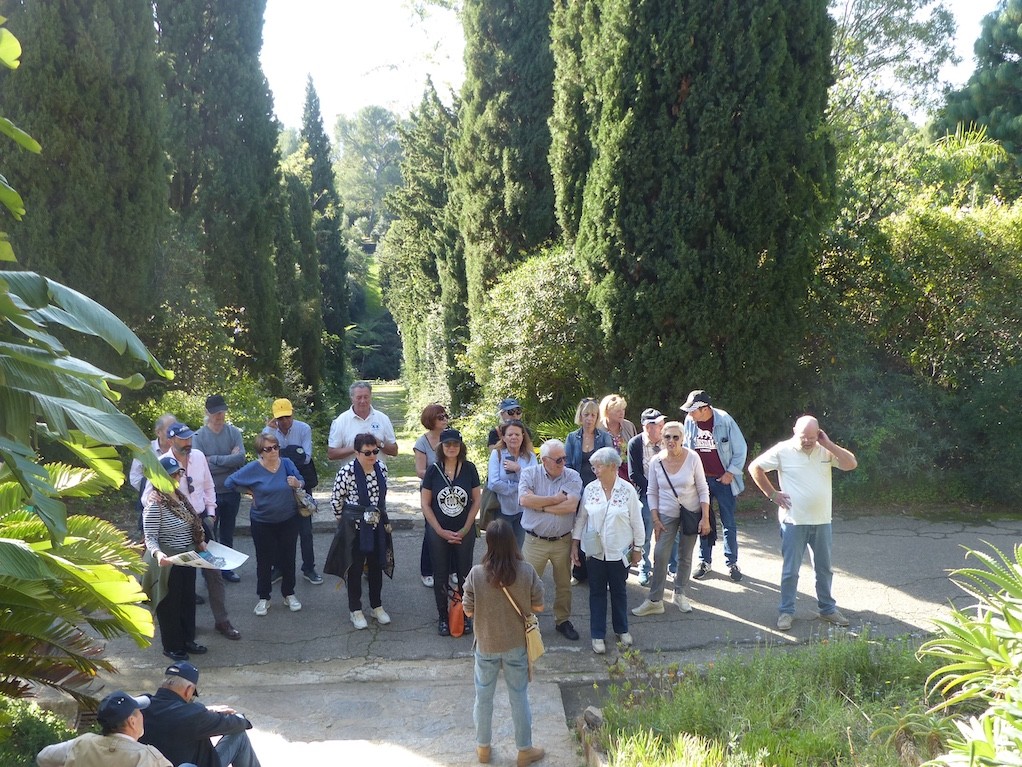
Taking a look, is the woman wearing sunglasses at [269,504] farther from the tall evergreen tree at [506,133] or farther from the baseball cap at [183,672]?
the tall evergreen tree at [506,133]

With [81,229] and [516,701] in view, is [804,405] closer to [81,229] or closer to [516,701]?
[516,701]

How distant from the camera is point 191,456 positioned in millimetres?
7418

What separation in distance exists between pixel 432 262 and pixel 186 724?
2520 cm

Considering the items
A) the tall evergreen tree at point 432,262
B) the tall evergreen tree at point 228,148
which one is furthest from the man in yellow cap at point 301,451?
the tall evergreen tree at point 228,148

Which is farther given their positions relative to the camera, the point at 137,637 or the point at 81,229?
the point at 81,229

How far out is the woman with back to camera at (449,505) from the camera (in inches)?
295

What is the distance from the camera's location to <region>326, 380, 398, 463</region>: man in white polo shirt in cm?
888

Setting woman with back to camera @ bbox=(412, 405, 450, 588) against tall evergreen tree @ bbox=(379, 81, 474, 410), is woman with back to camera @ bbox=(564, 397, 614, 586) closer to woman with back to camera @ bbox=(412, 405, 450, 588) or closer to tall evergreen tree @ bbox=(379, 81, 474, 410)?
woman with back to camera @ bbox=(412, 405, 450, 588)

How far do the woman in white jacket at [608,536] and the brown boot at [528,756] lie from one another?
1.73 metres

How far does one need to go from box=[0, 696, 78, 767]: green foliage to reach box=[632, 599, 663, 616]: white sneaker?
15.0 feet

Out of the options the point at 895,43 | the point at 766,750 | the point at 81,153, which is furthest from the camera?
the point at 895,43

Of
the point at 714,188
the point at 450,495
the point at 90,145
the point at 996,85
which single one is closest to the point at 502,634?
the point at 450,495

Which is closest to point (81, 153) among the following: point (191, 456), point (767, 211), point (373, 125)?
point (191, 456)

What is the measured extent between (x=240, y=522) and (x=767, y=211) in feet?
24.9
